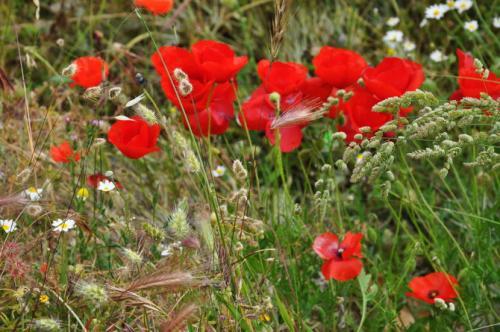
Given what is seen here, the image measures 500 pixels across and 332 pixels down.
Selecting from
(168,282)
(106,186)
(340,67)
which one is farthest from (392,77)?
(168,282)

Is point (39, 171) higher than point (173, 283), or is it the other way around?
point (173, 283)

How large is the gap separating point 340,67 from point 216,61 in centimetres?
31

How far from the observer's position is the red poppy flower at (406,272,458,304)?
2020 millimetres

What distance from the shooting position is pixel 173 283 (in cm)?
146

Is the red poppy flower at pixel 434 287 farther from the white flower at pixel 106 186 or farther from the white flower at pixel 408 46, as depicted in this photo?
the white flower at pixel 408 46

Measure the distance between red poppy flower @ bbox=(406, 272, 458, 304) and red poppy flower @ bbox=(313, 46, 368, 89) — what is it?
1.71ft

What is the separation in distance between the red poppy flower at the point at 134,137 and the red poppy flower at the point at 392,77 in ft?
1.75

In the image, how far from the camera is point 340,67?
81.4 inches

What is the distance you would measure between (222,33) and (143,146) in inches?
79.0

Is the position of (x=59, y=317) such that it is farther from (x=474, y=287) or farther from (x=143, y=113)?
(x=474, y=287)

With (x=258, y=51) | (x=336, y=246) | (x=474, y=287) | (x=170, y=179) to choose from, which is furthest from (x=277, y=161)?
(x=258, y=51)

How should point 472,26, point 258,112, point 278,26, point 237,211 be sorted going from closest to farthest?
point 278,26 → point 237,211 → point 258,112 → point 472,26

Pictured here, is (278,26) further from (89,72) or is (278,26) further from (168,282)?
(89,72)

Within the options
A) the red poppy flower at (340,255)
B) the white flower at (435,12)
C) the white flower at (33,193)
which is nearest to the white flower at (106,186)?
the white flower at (33,193)
